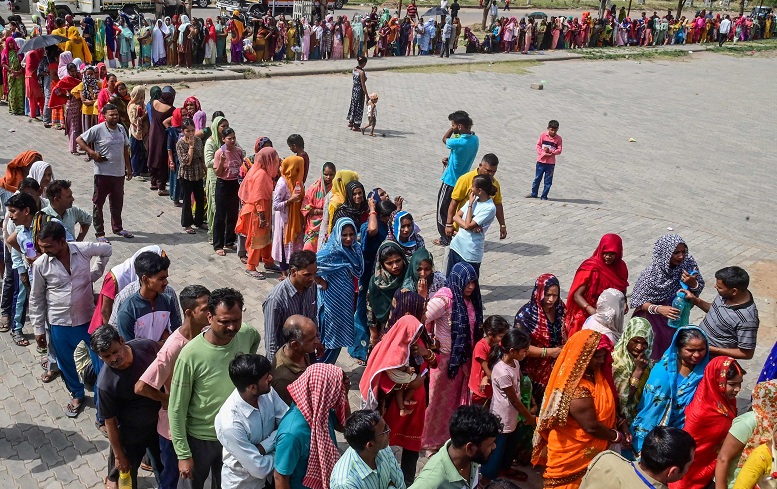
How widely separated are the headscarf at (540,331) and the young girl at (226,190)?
449 centimetres

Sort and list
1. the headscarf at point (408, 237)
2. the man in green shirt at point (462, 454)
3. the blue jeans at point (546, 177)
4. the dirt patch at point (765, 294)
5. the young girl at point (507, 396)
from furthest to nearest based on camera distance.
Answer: the blue jeans at point (546, 177) → the dirt patch at point (765, 294) → the headscarf at point (408, 237) → the young girl at point (507, 396) → the man in green shirt at point (462, 454)

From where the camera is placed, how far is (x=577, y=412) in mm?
4219

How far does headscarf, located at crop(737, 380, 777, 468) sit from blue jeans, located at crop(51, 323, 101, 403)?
4.69 m

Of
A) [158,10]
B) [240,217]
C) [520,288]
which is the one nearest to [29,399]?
[240,217]

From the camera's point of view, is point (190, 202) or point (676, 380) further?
point (190, 202)

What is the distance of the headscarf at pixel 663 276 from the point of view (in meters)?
6.00

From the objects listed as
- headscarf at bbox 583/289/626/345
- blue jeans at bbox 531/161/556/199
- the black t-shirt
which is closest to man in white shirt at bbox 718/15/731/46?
blue jeans at bbox 531/161/556/199

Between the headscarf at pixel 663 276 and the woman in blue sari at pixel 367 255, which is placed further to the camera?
the woman in blue sari at pixel 367 255

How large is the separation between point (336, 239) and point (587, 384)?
2.66 meters

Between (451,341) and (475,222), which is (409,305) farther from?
(475,222)

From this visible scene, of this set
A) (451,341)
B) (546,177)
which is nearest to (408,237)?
(451,341)

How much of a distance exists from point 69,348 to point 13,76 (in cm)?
1087

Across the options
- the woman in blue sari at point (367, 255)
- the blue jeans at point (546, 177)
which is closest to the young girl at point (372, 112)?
the blue jeans at point (546, 177)

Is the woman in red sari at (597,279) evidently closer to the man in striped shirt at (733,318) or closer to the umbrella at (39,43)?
the man in striped shirt at (733,318)
